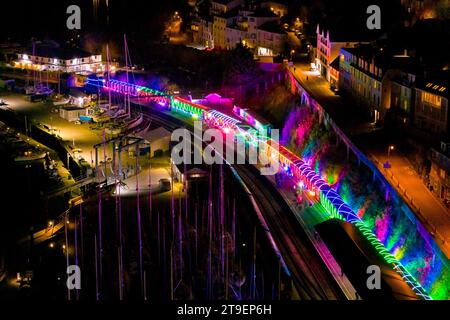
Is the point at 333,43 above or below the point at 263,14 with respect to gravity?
below

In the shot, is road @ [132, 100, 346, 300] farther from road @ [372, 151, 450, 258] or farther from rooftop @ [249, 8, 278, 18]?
rooftop @ [249, 8, 278, 18]

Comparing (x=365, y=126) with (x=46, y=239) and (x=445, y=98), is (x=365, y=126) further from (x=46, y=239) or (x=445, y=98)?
(x=46, y=239)

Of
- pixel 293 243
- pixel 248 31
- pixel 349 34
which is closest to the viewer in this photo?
pixel 293 243

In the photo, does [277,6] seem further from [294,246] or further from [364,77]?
[294,246]

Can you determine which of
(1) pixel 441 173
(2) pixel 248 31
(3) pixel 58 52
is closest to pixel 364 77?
(1) pixel 441 173

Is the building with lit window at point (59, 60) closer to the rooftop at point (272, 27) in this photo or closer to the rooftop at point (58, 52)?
the rooftop at point (58, 52)

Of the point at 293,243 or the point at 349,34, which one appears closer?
the point at 293,243

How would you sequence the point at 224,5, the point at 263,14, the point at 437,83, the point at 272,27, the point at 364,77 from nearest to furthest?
the point at 437,83 → the point at 364,77 → the point at 272,27 → the point at 263,14 → the point at 224,5

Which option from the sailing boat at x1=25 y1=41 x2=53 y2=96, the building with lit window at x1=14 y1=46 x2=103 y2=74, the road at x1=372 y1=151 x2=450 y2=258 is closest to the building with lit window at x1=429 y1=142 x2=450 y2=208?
A: the road at x1=372 y1=151 x2=450 y2=258
